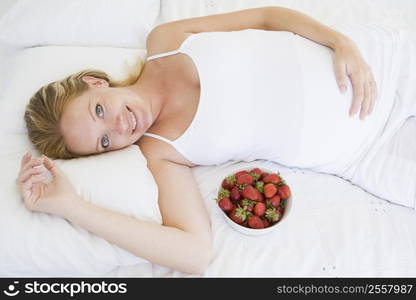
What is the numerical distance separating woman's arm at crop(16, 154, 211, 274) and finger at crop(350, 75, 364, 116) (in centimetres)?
57

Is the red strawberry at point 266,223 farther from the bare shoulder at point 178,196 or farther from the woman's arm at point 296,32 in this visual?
the woman's arm at point 296,32

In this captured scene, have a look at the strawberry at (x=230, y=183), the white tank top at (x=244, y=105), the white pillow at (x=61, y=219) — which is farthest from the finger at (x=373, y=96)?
the white pillow at (x=61, y=219)

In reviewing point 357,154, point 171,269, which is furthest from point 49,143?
point 357,154

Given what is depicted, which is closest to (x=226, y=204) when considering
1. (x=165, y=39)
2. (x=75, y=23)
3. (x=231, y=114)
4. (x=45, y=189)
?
(x=231, y=114)

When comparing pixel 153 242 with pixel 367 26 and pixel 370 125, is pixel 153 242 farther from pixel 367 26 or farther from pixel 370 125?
pixel 367 26

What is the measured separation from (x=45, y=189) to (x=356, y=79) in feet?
3.07

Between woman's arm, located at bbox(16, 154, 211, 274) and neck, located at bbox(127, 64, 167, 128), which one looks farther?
neck, located at bbox(127, 64, 167, 128)

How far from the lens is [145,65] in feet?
4.32

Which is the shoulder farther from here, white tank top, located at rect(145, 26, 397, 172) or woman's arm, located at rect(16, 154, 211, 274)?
woman's arm, located at rect(16, 154, 211, 274)

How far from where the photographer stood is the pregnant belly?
43.3 inches

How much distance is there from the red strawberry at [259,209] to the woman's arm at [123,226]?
150 mm

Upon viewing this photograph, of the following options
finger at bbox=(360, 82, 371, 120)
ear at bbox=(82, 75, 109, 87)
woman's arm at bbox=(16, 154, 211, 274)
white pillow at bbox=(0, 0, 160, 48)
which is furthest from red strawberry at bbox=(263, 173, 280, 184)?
white pillow at bbox=(0, 0, 160, 48)

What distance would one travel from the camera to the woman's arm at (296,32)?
1125mm

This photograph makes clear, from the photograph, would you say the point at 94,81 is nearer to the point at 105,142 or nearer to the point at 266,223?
the point at 105,142
